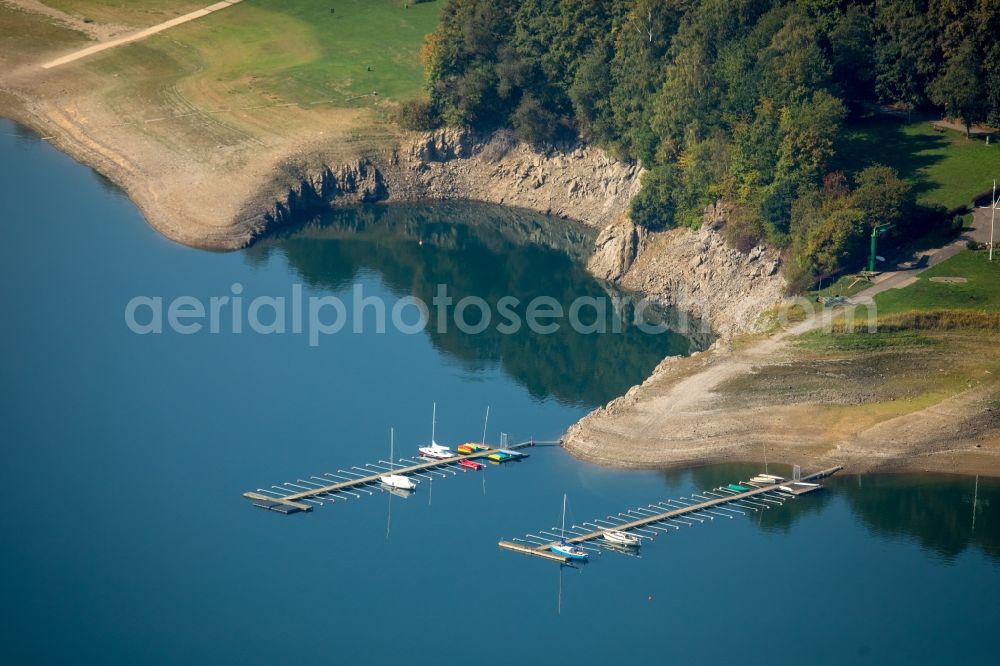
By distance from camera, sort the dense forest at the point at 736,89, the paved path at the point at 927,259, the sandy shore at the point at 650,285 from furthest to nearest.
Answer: the dense forest at the point at 736,89 → the paved path at the point at 927,259 → the sandy shore at the point at 650,285

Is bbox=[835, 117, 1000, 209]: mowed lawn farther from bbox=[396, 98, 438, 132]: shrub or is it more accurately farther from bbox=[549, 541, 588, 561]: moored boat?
bbox=[549, 541, 588, 561]: moored boat

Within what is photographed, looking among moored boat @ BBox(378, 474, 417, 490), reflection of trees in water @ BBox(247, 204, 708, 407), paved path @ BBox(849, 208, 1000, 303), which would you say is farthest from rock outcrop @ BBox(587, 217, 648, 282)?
moored boat @ BBox(378, 474, 417, 490)

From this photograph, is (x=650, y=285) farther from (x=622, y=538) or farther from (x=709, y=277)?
(x=622, y=538)

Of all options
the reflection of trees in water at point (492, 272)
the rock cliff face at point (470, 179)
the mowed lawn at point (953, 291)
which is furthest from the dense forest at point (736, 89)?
the reflection of trees in water at point (492, 272)

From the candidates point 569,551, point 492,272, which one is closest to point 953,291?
point 569,551

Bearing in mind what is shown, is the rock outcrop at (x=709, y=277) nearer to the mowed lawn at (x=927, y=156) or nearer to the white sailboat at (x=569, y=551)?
the mowed lawn at (x=927, y=156)

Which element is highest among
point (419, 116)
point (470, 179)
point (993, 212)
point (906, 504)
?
point (419, 116)
